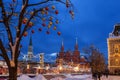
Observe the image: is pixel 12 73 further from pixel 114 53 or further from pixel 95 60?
pixel 114 53

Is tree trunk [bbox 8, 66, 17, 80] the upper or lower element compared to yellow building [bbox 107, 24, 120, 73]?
lower

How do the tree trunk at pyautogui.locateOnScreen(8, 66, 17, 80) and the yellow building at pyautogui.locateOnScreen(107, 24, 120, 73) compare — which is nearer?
the tree trunk at pyautogui.locateOnScreen(8, 66, 17, 80)

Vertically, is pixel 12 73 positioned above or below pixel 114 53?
below

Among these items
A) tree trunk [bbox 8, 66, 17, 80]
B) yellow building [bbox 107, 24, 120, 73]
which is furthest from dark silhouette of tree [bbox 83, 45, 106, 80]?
tree trunk [bbox 8, 66, 17, 80]

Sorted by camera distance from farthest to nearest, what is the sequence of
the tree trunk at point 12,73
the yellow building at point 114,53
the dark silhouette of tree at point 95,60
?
the yellow building at point 114,53 < the dark silhouette of tree at point 95,60 < the tree trunk at point 12,73

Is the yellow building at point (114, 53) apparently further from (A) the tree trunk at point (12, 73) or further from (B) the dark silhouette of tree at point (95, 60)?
(A) the tree trunk at point (12, 73)

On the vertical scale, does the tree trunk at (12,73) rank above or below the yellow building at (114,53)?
below

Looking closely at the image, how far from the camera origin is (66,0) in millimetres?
5133

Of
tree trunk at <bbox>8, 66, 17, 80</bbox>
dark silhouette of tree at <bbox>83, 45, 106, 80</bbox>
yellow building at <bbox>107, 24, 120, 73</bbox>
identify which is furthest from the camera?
yellow building at <bbox>107, 24, 120, 73</bbox>

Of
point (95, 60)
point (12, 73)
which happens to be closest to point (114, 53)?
point (95, 60)

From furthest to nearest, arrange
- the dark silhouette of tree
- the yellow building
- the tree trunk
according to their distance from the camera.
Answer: the yellow building < the dark silhouette of tree < the tree trunk

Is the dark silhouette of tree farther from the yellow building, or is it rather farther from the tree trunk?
the tree trunk

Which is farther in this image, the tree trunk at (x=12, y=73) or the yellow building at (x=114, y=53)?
the yellow building at (x=114, y=53)

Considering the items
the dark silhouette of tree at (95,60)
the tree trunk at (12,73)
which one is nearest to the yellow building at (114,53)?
the dark silhouette of tree at (95,60)
